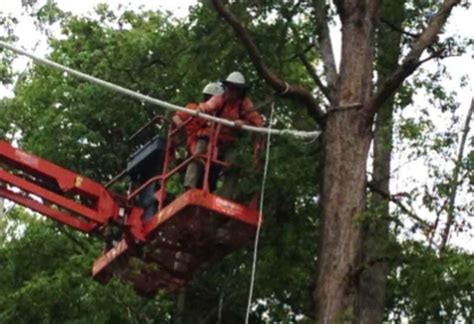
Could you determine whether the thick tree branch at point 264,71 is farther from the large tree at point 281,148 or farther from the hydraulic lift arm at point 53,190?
the hydraulic lift arm at point 53,190

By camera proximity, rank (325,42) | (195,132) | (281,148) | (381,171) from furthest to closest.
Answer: (381,171) → (325,42) → (281,148) → (195,132)

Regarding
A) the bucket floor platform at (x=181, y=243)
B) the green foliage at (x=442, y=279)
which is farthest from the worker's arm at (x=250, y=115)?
the green foliage at (x=442, y=279)

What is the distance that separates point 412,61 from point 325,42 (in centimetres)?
331

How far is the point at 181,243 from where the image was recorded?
1148 cm

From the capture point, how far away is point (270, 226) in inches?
535

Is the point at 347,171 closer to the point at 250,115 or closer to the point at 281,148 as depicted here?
the point at 250,115

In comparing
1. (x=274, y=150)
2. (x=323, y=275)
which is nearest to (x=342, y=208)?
(x=323, y=275)

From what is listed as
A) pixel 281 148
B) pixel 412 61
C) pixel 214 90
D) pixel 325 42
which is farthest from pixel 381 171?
pixel 412 61

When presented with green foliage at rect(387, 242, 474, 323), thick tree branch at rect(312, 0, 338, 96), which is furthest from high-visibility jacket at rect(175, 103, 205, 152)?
green foliage at rect(387, 242, 474, 323)

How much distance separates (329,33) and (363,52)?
2789mm

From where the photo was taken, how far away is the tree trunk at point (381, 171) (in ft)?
36.8

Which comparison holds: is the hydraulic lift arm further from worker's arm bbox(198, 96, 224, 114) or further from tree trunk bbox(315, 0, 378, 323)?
tree trunk bbox(315, 0, 378, 323)

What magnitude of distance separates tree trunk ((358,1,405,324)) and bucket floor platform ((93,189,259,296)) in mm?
1229

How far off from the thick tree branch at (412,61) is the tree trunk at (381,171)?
1.03 m
